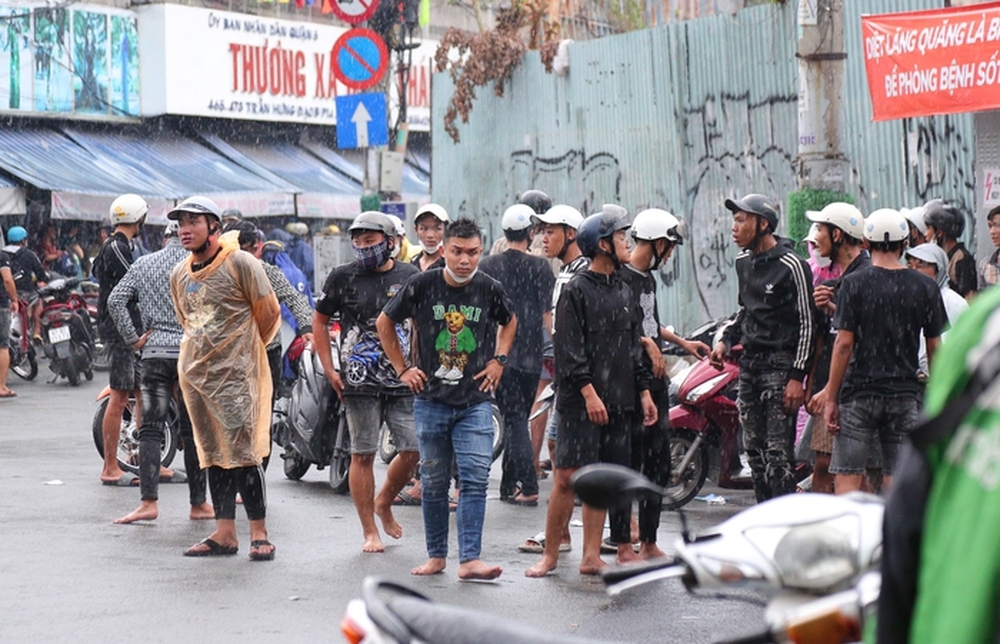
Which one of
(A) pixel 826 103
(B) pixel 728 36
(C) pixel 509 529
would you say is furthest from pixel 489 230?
(C) pixel 509 529

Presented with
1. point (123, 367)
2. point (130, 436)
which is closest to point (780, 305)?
point (123, 367)

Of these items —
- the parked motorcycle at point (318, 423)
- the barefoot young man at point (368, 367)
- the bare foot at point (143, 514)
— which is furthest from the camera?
the parked motorcycle at point (318, 423)

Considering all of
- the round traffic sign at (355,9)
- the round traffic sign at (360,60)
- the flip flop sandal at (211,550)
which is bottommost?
the flip flop sandal at (211,550)

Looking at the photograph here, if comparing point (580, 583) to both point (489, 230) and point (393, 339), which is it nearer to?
point (393, 339)

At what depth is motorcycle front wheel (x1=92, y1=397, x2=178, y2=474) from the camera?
1114 cm

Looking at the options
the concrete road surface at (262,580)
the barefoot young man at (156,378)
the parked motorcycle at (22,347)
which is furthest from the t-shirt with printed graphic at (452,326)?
the parked motorcycle at (22,347)

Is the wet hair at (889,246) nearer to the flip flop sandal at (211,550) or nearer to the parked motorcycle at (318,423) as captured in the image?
the flip flop sandal at (211,550)

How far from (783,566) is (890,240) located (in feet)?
18.3

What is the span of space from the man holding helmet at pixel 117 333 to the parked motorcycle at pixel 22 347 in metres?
7.98

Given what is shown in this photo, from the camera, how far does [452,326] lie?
776 centimetres

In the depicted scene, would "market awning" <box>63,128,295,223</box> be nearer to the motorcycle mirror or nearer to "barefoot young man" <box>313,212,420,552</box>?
"barefoot young man" <box>313,212,420,552</box>

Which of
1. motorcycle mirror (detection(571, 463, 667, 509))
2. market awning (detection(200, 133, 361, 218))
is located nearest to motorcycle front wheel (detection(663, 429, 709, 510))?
motorcycle mirror (detection(571, 463, 667, 509))

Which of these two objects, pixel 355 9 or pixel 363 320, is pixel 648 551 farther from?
pixel 355 9

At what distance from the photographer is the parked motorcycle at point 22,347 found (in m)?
18.5
